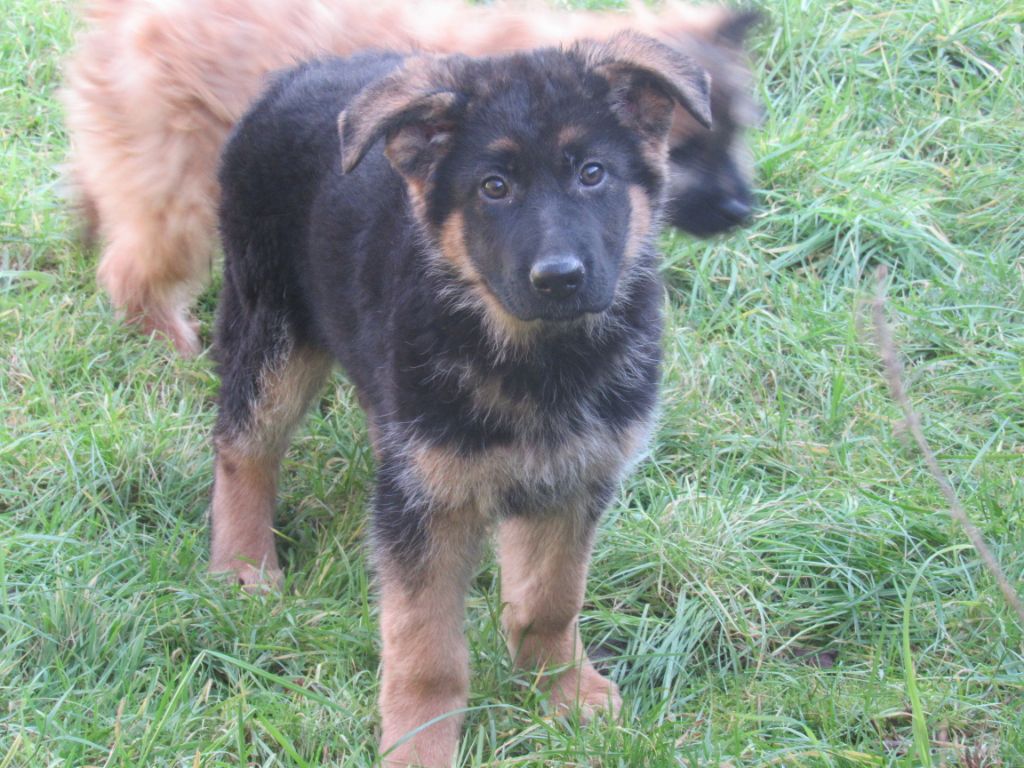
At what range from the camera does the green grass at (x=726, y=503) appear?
373cm

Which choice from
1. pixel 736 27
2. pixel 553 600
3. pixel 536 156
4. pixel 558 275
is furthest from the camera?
pixel 736 27

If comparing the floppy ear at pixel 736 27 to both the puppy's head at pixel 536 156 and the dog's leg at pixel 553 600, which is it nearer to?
the puppy's head at pixel 536 156

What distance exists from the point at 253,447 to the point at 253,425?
0.09 m

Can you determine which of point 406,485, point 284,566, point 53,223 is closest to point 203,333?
point 53,223

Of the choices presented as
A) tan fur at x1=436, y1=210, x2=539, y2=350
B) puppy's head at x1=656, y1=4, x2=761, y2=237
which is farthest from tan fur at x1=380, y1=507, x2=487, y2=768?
puppy's head at x1=656, y1=4, x2=761, y2=237

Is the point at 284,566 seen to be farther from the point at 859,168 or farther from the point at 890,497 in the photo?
the point at 859,168

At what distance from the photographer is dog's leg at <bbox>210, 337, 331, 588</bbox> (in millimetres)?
4625

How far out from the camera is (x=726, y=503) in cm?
471

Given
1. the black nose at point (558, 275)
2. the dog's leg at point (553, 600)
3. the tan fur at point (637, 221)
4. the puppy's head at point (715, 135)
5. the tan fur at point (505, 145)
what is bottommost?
the dog's leg at point (553, 600)

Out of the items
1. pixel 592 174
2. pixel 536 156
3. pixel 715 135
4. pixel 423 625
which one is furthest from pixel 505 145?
pixel 715 135

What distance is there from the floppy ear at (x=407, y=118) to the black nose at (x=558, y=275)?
562mm

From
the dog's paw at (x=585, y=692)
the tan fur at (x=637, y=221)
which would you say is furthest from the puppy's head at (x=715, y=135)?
the dog's paw at (x=585, y=692)

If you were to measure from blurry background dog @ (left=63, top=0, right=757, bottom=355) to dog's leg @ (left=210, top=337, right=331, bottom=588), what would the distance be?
1.06 meters

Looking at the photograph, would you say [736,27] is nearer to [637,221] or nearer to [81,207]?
[637,221]
